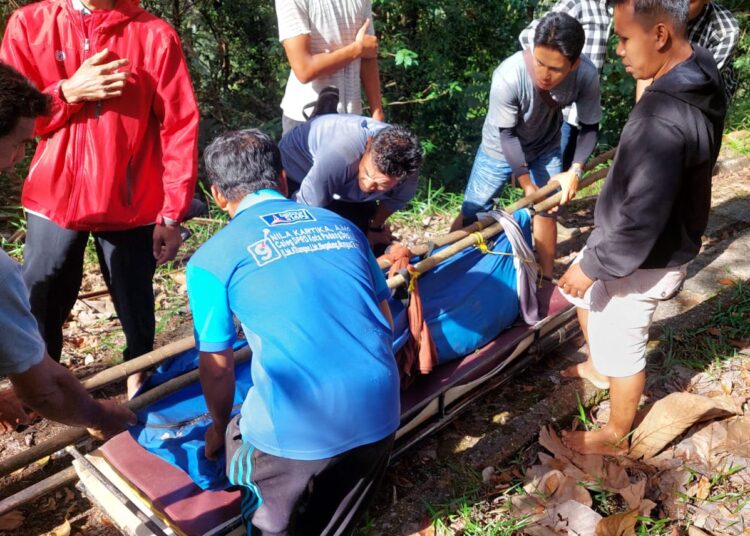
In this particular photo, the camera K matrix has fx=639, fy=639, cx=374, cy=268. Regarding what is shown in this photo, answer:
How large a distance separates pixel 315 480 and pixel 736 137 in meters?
6.58

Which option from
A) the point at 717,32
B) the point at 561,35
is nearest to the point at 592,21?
the point at 717,32

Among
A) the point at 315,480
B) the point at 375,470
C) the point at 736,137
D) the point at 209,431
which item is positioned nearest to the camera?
the point at 315,480

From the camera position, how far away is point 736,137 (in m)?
6.81

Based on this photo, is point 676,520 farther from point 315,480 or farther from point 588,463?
point 315,480

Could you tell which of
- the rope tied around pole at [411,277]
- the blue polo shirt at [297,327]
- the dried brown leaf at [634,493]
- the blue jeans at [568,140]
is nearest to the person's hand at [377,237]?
the rope tied around pole at [411,277]

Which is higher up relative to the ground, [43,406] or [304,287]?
[304,287]

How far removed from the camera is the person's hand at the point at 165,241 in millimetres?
2811

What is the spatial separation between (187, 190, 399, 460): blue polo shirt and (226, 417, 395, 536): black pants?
0.19 ft

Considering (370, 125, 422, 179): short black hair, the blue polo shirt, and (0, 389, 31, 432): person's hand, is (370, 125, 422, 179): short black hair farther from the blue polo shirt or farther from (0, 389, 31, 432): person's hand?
(0, 389, 31, 432): person's hand

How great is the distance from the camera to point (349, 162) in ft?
10.1

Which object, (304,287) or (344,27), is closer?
(304,287)

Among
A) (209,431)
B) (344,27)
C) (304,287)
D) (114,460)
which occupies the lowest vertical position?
(114,460)

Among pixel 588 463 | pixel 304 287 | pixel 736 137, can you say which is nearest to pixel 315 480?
pixel 304 287

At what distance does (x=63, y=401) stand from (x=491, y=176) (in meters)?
2.90
